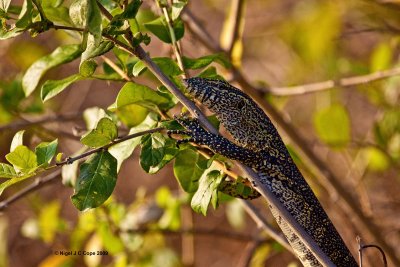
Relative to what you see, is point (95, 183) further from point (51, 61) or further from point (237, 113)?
point (237, 113)

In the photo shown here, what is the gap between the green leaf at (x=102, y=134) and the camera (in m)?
2.08

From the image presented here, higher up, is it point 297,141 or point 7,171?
point 7,171

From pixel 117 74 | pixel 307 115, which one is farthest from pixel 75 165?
pixel 307 115

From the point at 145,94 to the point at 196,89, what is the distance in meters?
0.25

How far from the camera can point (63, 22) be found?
2426mm

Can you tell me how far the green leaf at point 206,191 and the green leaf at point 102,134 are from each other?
369 mm

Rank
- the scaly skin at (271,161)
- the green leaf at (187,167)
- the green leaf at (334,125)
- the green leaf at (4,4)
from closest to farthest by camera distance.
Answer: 1. the green leaf at (4,4)
2. the green leaf at (187,167)
3. the scaly skin at (271,161)
4. the green leaf at (334,125)

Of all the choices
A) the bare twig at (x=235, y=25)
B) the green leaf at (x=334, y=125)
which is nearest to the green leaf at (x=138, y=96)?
the bare twig at (x=235, y=25)

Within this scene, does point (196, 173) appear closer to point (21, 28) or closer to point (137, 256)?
point (21, 28)

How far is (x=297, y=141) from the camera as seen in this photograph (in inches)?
156

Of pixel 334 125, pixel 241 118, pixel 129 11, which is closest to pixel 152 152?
pixel 129 11

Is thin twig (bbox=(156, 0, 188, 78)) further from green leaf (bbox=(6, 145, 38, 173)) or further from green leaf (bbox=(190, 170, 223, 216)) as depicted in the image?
green leaf (bbox=(6, 145, 38, 173))

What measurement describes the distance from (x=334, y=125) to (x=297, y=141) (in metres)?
0.29

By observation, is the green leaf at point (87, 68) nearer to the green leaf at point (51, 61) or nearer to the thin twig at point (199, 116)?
the thin twig at point (199, 116)
